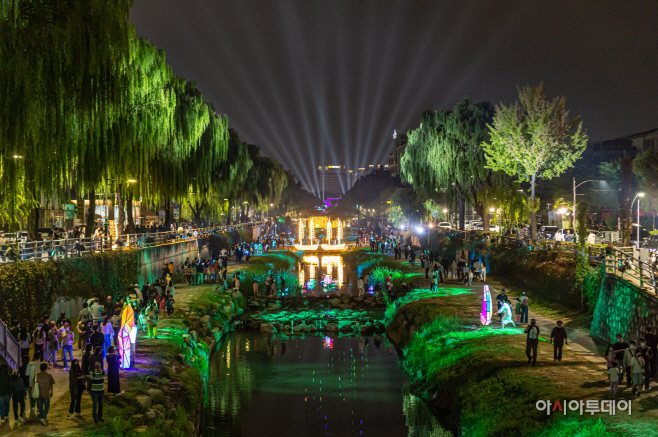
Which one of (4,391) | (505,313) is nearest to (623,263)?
(505,313)

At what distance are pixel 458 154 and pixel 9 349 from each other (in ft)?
125

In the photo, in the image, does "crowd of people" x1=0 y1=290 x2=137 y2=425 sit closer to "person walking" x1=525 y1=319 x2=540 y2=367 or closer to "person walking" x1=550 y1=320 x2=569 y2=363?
"person walking" x1=525 y1=319 x2=540 y2=367

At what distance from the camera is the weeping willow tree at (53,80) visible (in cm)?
1347

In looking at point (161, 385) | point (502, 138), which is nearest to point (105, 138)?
point (161, 385)

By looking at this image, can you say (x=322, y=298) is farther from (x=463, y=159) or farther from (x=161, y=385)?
(x=161, y=385)

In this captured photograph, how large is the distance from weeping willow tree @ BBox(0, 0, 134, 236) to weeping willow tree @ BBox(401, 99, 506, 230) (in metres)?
33.0

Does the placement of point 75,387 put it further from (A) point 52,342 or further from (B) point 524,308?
(B) point 524,308

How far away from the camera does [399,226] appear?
8906cm

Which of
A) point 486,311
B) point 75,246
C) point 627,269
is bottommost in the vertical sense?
point 486,311

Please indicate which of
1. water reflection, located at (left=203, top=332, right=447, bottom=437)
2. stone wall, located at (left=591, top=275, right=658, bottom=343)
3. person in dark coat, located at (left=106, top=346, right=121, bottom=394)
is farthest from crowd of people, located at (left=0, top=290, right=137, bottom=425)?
stone wall, located at (left=591, top=275, right=658, bottom=343)

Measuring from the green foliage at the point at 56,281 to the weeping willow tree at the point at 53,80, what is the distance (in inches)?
104

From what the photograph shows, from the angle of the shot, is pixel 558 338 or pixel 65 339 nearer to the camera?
pixel 65 339

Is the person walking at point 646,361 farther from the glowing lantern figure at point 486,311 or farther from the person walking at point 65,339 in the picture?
the person walking at point 65,339

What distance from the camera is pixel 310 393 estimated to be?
795 inches
